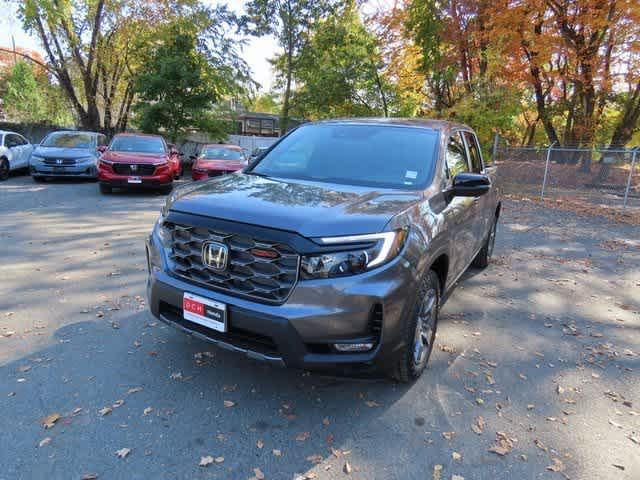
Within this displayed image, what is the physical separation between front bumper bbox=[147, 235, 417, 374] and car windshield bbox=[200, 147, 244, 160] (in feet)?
37.2

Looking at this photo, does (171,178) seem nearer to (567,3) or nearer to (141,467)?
(141,467)

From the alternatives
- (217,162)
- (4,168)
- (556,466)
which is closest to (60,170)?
(4,168)

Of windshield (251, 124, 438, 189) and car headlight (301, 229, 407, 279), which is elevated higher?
windshield (251, 124, 438, 189)

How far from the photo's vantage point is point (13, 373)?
120 inches

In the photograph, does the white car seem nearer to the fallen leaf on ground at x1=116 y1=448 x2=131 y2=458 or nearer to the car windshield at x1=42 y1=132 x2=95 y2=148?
the car windshield at x1=42 y1=132 x2=95 y2=148

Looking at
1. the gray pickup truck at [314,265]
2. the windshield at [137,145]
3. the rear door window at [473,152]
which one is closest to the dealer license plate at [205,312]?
the gray pickup truck at [314,265]

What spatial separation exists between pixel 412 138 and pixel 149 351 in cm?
280

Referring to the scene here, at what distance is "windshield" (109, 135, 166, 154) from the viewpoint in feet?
37.9

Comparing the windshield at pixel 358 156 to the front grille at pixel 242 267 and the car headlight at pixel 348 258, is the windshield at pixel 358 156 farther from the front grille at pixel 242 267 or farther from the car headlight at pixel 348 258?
the front grille at pixel 242 267

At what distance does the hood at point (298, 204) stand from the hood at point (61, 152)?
439 inches

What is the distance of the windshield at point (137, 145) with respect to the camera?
1154 cm

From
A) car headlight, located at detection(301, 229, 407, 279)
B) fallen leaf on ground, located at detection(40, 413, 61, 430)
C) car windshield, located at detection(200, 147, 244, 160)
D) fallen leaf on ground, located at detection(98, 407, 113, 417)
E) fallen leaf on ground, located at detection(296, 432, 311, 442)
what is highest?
car windshield, located at detection(200, 147, 244, 160)

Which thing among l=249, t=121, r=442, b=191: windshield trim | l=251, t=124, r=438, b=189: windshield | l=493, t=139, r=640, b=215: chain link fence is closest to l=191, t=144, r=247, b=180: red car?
l=249, t=121, r=442, b=191: windshield trim

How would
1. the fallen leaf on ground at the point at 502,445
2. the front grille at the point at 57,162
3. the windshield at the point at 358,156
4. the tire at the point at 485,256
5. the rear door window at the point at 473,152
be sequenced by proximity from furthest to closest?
the front grille at the point at 57,162 → the tire at the point at 485,256 → the rear door window at the point at 473,152 → the windshield at the point at 358,156 → the fallen leaf on ground at the point at 502,445
